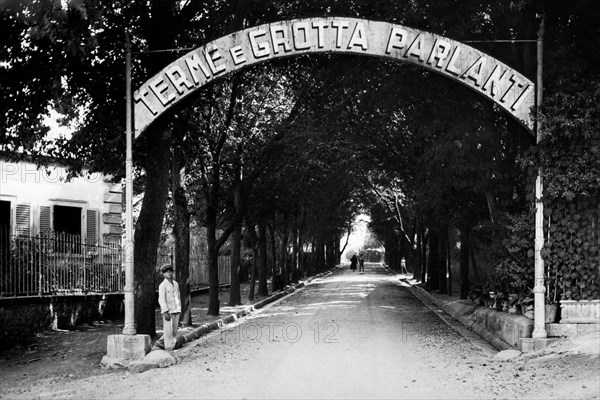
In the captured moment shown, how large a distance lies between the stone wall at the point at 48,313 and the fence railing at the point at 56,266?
0.20 meters

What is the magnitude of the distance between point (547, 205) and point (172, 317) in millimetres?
6910

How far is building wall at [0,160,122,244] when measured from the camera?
907 inches

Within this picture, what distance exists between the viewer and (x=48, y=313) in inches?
704

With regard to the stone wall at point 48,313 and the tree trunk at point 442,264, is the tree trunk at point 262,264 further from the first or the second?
the stone wall at point 48,313

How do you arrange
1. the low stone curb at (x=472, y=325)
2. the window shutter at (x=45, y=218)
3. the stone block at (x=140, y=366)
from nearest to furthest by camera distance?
1. the stone block at (x=140, y=366)
2. the low stone curb at (x=472, y=325)
3. the window shutter at (x=45, y=218)

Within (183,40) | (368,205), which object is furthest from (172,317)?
(368,205)

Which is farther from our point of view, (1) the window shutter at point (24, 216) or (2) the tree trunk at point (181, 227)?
(1) the window shutter at point (24, 216)

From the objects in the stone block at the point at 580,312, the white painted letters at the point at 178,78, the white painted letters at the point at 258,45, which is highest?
the white painted letters at the point at 258,45

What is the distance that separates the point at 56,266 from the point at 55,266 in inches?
3.7

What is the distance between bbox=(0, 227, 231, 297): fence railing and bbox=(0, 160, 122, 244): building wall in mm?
2053

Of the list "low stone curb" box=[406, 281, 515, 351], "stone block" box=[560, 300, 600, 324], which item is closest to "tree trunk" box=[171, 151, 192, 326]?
"low stone curb" box=[406, 281, 515, 351]

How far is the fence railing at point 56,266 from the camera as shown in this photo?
1598cm

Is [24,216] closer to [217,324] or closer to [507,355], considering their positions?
[217,324]

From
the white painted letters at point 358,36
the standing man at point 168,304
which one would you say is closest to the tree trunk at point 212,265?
the standing man at point 168,304
